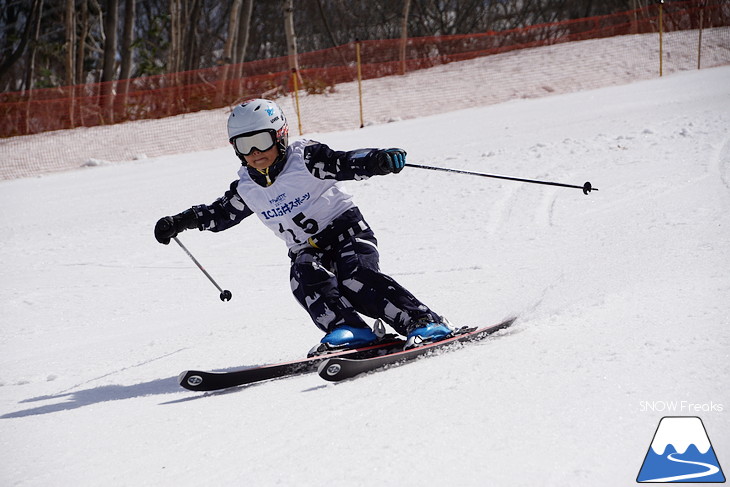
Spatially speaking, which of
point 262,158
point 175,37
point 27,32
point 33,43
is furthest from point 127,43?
point 262,158

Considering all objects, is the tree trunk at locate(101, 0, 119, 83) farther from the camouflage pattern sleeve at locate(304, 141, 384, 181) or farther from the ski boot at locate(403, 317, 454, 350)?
the ski boot at locate(403, 317, 454, 350)

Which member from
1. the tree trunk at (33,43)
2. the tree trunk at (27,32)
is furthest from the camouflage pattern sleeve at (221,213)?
the tree trunk at (33,43)

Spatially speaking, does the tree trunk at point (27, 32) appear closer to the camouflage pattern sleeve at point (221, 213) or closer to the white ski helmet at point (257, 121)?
the camouflage pattern sleeve at point (221, 213)

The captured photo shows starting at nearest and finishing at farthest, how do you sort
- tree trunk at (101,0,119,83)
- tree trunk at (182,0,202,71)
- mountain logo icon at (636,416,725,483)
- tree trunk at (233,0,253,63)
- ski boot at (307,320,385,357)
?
1. mountain logo icon at (636,416,725,483)
2. ski boot at (307,320,385,357)
3. tree trunk at (101,0,119,83)
4. tree trunk at (233,0,253,63)
5. tree trunk at (182,0,202,71)

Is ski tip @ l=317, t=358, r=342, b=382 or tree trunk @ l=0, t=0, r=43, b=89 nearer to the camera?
ski tip @ l=317, t=358, r=342, b=382

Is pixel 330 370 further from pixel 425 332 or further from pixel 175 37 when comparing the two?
pixel 175 37

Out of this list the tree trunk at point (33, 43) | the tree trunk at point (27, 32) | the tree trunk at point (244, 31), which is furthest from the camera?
the tree trunk at point (33, 43)

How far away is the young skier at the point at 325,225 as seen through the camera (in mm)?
3971

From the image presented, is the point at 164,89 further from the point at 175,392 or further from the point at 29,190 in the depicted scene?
the point at 175,392

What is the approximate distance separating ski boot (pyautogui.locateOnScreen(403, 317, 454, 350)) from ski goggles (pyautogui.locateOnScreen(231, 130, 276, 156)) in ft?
4.07

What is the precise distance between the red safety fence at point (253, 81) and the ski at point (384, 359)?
558 inches

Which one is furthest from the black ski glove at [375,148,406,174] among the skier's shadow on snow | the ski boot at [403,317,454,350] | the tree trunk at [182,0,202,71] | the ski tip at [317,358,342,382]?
the tree trunk at [182,0,202,71]

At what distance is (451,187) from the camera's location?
8.88 metres

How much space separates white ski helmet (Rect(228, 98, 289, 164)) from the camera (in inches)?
157
